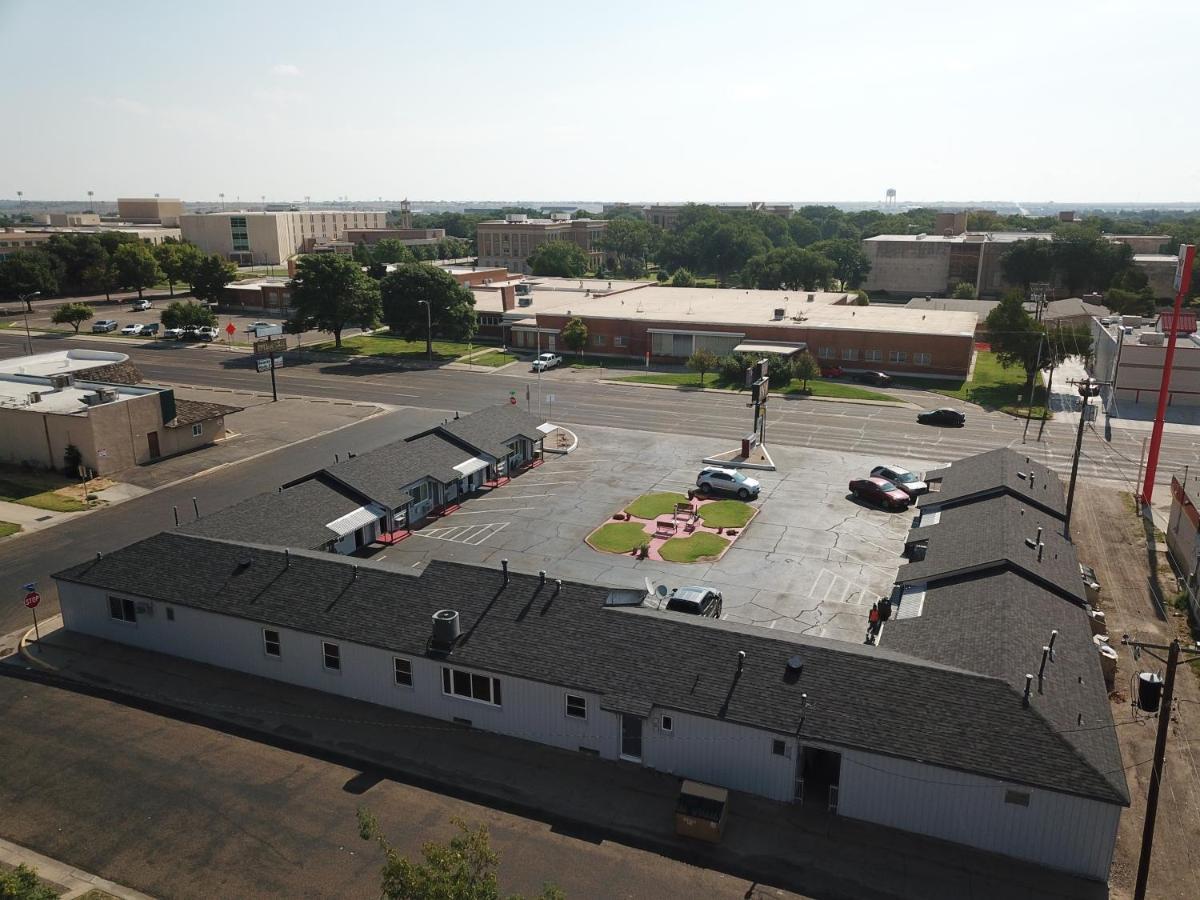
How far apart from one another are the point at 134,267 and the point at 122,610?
120252mm

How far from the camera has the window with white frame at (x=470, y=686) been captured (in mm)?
26703

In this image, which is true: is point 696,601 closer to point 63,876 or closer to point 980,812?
point 980,812

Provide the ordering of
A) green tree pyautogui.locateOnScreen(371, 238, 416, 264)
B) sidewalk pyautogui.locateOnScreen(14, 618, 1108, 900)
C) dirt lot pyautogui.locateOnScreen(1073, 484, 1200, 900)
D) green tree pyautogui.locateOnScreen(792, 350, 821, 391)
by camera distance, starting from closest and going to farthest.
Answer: sidewalk pyautogui.locateOnScreen(14, 618, 1108, 900), dirt lot pyautogui.locateOnScreen(1073, 484, 1200, 900), green tree pyautogui.locateOnScreen(792, 350, 821, 391), green tree pyautogui.locateOnScreen(371, 238, 416, 264)

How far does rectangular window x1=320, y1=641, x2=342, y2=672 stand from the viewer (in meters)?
28.8

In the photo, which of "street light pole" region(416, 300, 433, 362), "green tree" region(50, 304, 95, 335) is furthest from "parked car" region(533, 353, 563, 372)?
"green tree" region(50, 304, 95, 335)

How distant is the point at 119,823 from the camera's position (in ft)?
75.3

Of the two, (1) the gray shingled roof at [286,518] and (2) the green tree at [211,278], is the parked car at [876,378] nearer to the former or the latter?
(1) the gray shingled roof at [286,518]

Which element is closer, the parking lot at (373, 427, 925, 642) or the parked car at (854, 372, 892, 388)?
the parking lot at (373, 427, 925, 642)

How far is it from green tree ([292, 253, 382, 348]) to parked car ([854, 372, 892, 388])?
57127 mm

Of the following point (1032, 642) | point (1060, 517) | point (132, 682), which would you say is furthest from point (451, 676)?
point (1060, 517)

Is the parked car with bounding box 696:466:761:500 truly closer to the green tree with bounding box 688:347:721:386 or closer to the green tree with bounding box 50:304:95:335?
the green tree with bounding box 688:347:721:386

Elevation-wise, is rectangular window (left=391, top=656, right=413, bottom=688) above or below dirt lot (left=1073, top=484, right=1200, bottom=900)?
above

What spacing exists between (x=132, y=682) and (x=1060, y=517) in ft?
132

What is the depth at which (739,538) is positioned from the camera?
143 ft
